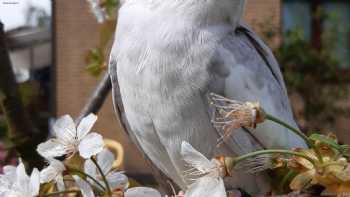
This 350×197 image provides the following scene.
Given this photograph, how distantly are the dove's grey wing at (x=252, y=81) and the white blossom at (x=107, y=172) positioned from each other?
35 centimetres

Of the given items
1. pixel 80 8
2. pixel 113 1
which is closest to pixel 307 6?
pixel 80 8

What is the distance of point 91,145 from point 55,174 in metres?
0.06

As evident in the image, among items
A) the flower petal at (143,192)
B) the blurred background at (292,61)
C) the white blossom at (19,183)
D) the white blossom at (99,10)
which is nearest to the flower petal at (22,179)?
the white blossom at (19,183)

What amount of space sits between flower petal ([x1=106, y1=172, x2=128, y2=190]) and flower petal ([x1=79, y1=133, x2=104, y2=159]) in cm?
5

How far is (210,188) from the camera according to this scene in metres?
0.59

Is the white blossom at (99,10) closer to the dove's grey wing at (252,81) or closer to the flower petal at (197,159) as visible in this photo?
the dove's grey wing at (252,81)

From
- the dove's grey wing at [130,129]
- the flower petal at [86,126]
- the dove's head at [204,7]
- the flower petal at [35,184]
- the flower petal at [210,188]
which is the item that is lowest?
the dove's grey wing at [130,129]

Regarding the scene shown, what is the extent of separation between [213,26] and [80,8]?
176 inches

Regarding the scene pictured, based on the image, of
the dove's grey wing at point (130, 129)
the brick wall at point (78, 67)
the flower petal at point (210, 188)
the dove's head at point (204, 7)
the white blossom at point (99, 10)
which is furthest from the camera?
the brick wall at point (78, 67)

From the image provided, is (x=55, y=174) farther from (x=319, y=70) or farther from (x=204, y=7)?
(x=319, y=70)

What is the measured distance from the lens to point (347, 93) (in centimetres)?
655

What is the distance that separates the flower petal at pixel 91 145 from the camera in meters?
0.70

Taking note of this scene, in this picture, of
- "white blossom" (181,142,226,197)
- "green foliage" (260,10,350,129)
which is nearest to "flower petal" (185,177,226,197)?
"white blossom" (181,142,226,197)

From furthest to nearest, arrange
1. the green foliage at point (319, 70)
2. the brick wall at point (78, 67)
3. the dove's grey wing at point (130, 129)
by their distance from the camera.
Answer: the green foliage at point (319, 70), the brick wall at point (78, 67), the dove's grey wing at point (130, 129)
